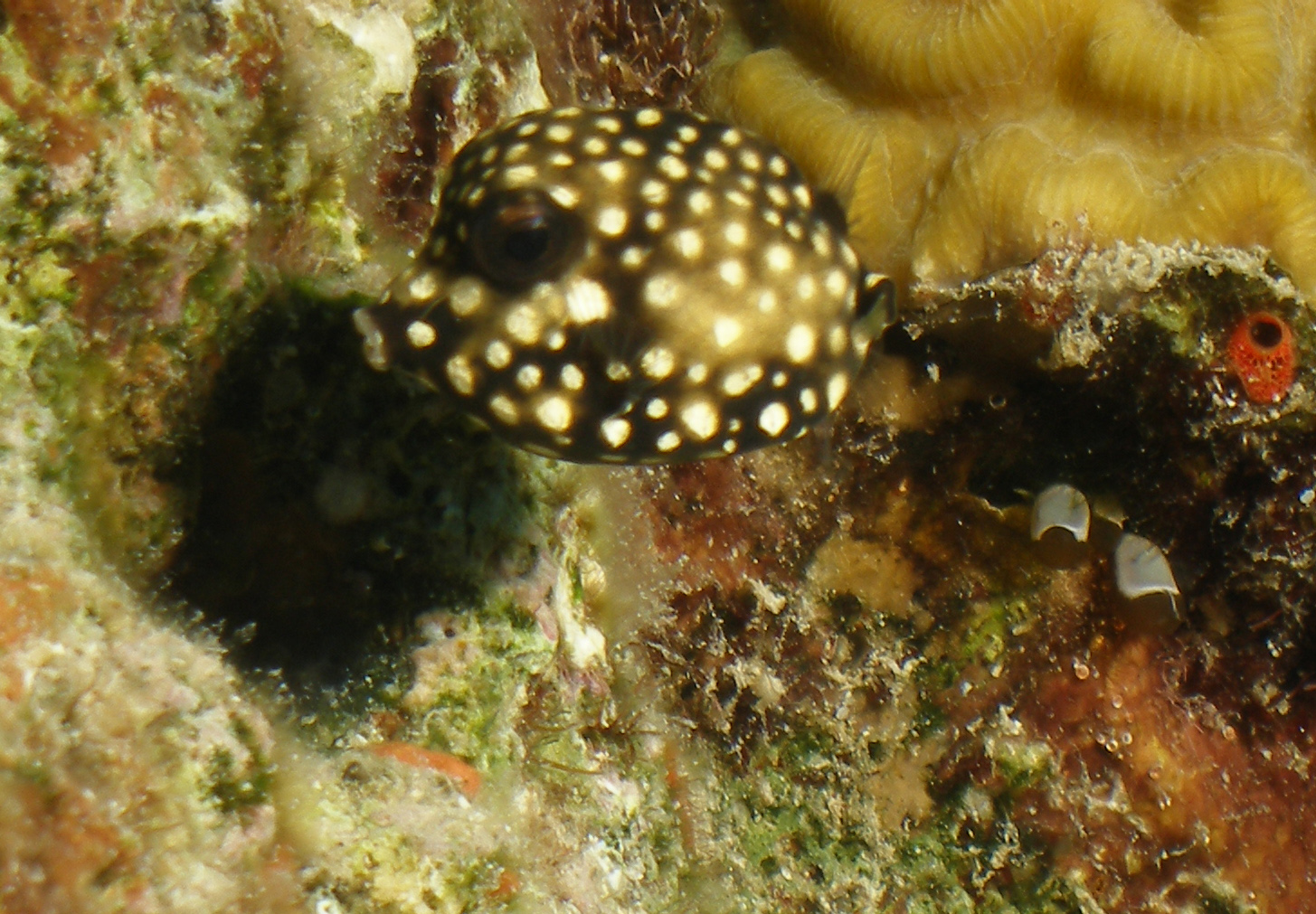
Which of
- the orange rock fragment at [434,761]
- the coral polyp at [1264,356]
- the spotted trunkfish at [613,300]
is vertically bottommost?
the orange rock fragment at [434,761]

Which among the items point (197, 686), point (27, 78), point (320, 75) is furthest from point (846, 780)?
point (27, 78)

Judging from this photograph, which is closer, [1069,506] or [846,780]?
[1069,506]

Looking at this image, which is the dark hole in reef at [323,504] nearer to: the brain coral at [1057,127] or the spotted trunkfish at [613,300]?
the spotted trunkfish at [613,300]

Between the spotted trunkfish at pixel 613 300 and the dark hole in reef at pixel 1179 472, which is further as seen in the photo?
the dark hole in reef at pixel 1179 472

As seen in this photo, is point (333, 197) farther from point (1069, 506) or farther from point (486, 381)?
point (1069, 506)

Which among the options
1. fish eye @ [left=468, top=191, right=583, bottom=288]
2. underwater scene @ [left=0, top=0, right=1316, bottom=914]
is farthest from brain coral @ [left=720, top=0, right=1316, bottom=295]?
fish eye @ [left=468, top=191, right=583, bottom=288]

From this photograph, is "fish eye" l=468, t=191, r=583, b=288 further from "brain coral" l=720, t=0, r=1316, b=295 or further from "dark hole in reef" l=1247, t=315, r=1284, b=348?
"dark hole in reef" l=1247, t=315, r=1284, b=348

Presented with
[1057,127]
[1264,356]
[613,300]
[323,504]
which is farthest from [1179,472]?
[323,504]

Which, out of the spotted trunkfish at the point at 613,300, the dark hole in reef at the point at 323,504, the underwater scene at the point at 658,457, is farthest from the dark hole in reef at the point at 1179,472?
the dark hole in reef at the point at 323,504
